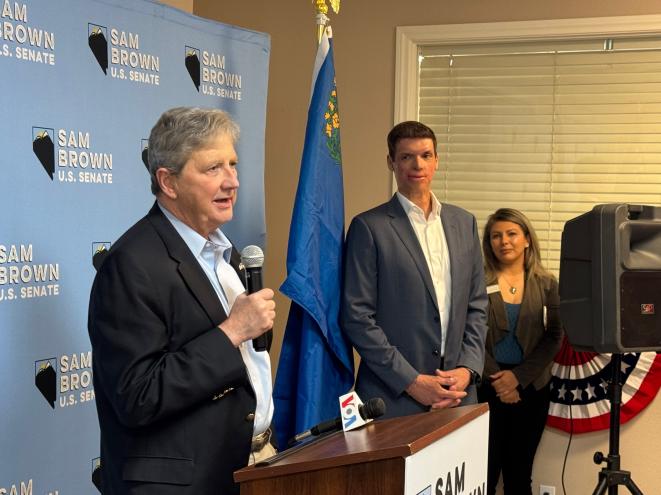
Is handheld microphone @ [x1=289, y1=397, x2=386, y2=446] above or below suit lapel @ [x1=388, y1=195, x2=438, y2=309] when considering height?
below

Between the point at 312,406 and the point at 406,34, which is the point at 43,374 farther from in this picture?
the point at 406,34

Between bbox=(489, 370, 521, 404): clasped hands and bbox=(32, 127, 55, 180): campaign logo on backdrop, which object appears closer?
bbox=(32, 127, 55, 180): campaign logo on backdrop

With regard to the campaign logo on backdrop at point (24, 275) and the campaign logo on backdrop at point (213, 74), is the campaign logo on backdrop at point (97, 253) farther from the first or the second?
the campaign logo on backdrop at point (213, 74)

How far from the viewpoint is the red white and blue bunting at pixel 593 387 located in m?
3.82

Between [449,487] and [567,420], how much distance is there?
232 cm

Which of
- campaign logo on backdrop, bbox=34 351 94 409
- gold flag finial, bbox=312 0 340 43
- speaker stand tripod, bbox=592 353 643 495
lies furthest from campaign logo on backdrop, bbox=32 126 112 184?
speaker stand tripod, bbox=592 353 643 495

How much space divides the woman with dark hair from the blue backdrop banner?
5.39 feet

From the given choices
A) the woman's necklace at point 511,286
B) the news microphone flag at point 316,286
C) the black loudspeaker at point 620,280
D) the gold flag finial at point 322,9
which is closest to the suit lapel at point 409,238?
the news microphone flag at point 316,286

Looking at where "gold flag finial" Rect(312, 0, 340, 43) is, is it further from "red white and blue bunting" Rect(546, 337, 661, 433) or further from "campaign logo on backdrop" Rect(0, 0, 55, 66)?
"red white and blue bunting" Rect(546, 337, 661, 433)

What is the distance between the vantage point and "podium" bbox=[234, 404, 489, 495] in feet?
4.90

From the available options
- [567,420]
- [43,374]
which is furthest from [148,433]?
[567,420]

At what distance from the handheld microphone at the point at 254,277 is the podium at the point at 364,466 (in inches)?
9.2

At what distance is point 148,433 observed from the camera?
168 cm

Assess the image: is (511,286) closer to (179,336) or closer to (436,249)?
(436,249)
